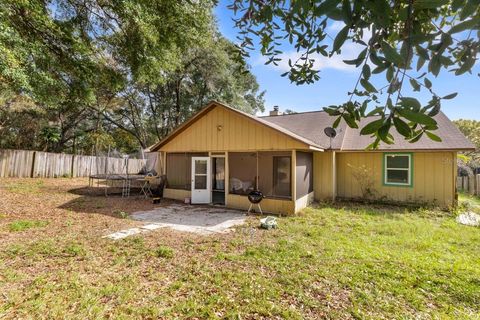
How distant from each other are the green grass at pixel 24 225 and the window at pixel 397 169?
1114 centimetres

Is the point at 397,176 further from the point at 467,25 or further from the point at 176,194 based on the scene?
the point at 467,25

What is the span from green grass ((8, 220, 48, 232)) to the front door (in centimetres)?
466

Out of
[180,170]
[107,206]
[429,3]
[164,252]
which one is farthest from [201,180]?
[429,3]

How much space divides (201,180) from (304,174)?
397cm

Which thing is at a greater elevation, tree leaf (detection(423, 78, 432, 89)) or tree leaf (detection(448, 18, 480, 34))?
tree leaf (detection(448, 18, 480, 34))

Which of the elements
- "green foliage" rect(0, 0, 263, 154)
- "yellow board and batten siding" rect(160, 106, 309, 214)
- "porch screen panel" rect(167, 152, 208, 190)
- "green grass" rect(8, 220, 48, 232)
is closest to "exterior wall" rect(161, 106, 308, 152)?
"yellow board and batten siding" rect(160, 106, 309, 214)

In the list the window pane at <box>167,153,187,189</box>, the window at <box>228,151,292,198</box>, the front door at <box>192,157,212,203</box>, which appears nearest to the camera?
the window at <box>228,151,292,198</box>

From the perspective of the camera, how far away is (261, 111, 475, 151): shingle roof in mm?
8305

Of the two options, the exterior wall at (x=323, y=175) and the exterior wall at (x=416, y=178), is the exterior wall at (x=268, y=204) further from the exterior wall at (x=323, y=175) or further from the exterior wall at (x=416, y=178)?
the exterior wall at (x=416, y=178)

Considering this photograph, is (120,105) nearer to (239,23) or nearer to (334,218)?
(334,218)

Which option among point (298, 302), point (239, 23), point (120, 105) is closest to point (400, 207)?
point (298, 302)

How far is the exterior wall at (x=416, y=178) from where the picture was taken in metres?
8.51

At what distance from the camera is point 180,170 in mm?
10336

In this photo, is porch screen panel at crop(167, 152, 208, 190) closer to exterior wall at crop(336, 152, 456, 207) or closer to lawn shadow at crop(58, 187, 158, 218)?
lawn shadow at crop(58, 187, 158, 218)
